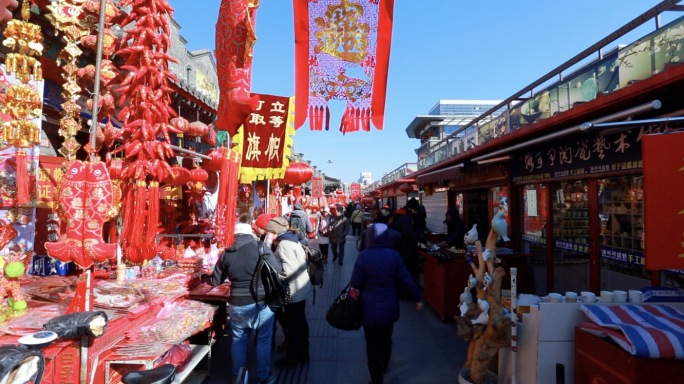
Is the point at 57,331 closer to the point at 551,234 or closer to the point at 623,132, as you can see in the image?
the point at 623,132

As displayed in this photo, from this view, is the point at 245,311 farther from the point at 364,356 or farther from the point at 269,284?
the point at 364,356

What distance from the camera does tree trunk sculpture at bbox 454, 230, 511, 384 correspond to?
3537 mm

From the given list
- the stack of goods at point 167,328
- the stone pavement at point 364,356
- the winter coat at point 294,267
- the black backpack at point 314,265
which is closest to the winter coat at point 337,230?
the stone pavement at point 364,356

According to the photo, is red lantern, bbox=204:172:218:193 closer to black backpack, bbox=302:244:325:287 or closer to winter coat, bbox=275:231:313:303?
black backpack, bbox=302:244:325:287

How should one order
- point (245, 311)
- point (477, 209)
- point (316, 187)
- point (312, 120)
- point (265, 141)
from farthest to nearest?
point (316, 187)
point (477, 209)
point (265, 141)
point (312, 120)
point (245, 311)

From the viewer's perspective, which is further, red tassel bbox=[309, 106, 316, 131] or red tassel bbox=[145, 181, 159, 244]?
red tassel bbox=[309, 106, 316, 131]

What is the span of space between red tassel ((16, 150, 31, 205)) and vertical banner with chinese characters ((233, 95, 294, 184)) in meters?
4.13

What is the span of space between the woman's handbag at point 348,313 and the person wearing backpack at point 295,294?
0.75 m

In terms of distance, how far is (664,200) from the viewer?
2.69 meters

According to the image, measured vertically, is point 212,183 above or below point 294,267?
above

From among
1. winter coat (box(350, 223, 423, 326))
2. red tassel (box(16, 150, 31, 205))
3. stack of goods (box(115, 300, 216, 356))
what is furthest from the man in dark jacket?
red tassel (box(16, 150, 31, 205))

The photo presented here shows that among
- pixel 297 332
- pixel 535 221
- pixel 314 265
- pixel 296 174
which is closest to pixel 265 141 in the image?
pixel 296 174

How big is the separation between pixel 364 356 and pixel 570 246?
3.77 meters

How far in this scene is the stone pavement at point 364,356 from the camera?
14.4 ft
